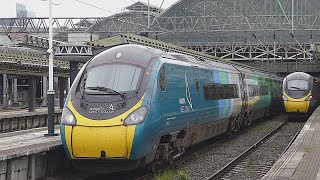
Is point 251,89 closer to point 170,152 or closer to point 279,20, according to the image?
point 170,152

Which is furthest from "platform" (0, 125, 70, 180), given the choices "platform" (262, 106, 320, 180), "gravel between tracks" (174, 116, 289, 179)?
"platform" (262, 106, 320, 180)

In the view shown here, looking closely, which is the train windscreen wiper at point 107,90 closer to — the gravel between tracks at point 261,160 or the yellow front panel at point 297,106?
the gravel between tracks at point 261,160

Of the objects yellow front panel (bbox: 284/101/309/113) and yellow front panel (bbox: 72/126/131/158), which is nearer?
yellow front panel (bbox: 72/126/131/158)

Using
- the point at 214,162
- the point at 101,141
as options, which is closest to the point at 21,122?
the point at 214,162

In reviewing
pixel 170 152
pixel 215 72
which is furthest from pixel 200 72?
pixel 170 152

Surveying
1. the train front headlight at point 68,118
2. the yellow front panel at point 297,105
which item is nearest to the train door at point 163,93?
the train front headlight at point 68,118

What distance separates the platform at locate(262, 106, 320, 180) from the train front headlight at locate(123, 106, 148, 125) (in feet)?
9.55

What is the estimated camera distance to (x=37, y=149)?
11.2 m

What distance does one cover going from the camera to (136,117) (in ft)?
33.6

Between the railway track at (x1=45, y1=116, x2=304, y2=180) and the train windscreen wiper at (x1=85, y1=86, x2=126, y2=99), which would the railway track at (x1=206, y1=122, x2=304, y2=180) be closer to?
the railway track at (x1=45, y1=116, x2=304, y2=180)

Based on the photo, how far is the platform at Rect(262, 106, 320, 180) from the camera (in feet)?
33.4

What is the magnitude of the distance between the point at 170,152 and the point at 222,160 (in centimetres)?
300

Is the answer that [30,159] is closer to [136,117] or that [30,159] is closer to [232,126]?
[136,117]

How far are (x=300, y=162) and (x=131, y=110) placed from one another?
4.73m
